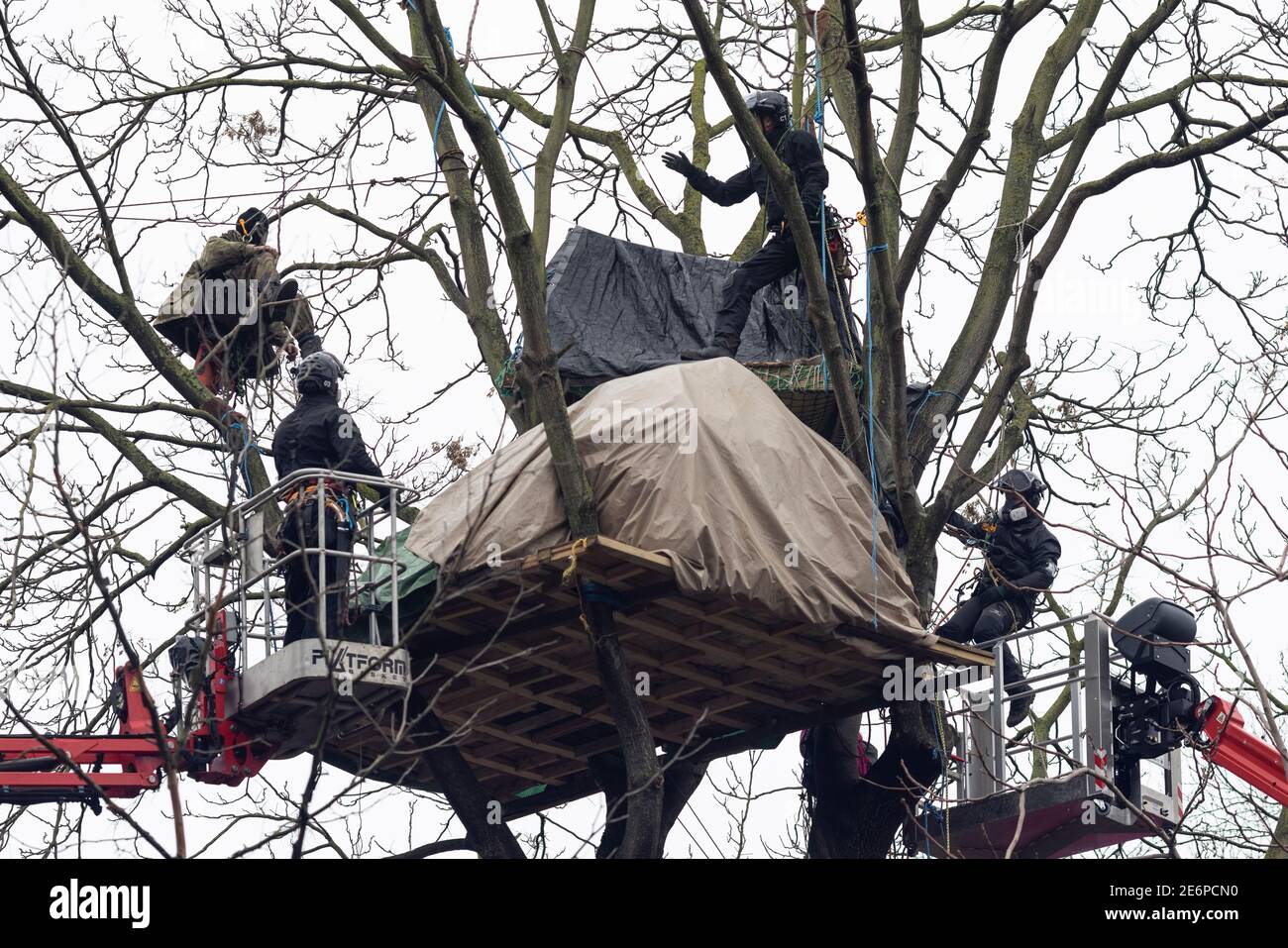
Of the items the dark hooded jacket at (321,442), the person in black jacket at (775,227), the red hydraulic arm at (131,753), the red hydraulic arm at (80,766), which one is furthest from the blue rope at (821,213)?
the red hydraulic arm at (80,766)

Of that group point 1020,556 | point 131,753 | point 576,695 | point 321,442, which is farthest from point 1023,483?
point 131,753

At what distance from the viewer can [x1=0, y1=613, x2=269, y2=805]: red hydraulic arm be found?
10.7 m

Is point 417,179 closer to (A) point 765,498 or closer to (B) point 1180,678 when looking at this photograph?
(A) point 765,498

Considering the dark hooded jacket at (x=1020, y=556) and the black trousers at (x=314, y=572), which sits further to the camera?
the dark hooded jacket at (x=1020, y=556)

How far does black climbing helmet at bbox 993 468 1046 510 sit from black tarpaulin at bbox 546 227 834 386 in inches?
61.9

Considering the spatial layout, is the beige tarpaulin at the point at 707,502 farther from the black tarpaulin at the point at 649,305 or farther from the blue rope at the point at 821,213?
the black tarpaulin at the point at 649,305

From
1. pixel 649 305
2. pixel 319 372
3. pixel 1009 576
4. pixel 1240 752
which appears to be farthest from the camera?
pixel 1009 576

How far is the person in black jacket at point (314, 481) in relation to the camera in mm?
11016

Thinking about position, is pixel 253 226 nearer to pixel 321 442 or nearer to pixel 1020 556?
pixel 321 442

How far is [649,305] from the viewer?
13.3m

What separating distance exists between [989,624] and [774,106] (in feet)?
12.1

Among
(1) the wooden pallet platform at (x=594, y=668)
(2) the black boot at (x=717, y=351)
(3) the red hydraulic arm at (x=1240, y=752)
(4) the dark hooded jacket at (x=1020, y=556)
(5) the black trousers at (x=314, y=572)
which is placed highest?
(2) the black boot at (x=717, y=351)

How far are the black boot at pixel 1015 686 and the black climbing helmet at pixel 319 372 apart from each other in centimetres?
451

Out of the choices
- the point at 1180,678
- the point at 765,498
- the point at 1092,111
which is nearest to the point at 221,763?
the point at 765,498
